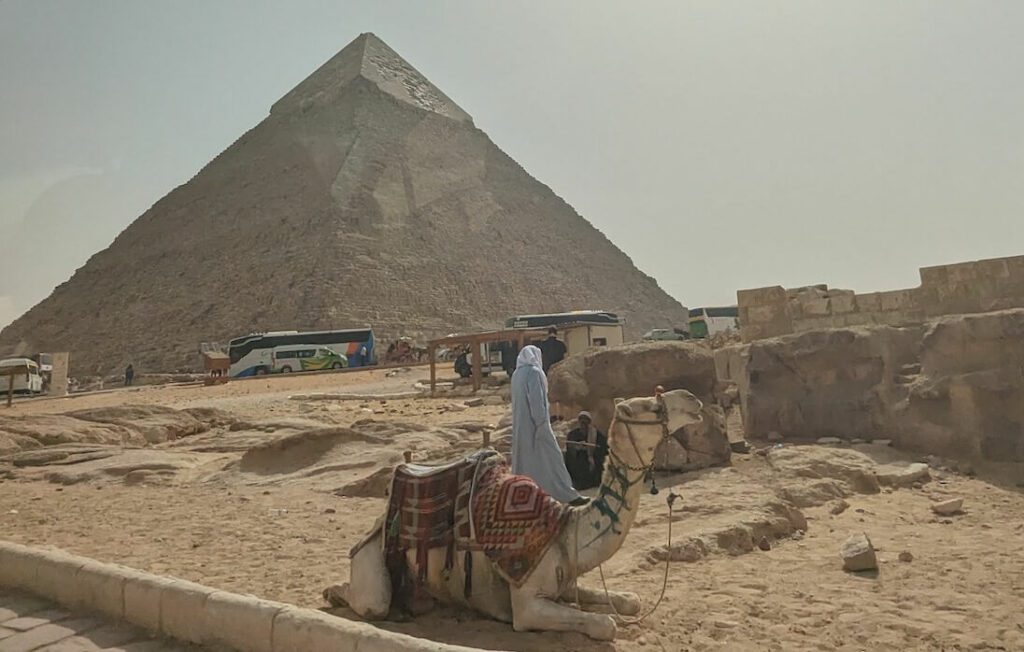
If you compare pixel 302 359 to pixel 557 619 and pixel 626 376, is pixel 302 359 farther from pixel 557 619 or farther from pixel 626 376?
pixel 557 619

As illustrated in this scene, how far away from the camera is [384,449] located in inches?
240

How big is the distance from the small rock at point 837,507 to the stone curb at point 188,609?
2.98 meters

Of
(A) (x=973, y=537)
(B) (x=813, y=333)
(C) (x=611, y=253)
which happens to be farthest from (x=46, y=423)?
(C) (x=611, y=253)

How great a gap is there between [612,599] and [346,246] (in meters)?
51.8

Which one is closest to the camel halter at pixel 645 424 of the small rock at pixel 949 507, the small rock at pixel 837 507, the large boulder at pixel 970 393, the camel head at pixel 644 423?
the camel head at pixel 644 423

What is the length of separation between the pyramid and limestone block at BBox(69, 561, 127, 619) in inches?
1654

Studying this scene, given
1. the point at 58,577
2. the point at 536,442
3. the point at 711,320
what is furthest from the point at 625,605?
the point at 711,320

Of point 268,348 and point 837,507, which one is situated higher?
point 268,348

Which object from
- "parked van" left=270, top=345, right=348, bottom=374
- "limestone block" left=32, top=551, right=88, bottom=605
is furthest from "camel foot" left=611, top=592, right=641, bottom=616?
"parked van" left=270, top=345, right=348, bottom=374

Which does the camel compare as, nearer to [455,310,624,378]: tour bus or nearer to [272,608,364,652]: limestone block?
[272,608,364,652]: limestone block

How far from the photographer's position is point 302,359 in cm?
2592

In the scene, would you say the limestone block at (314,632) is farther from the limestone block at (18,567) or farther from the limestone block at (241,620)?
the limestone block at (18,567)

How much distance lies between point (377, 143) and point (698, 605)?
65.7m

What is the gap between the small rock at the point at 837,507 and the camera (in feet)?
13.1
